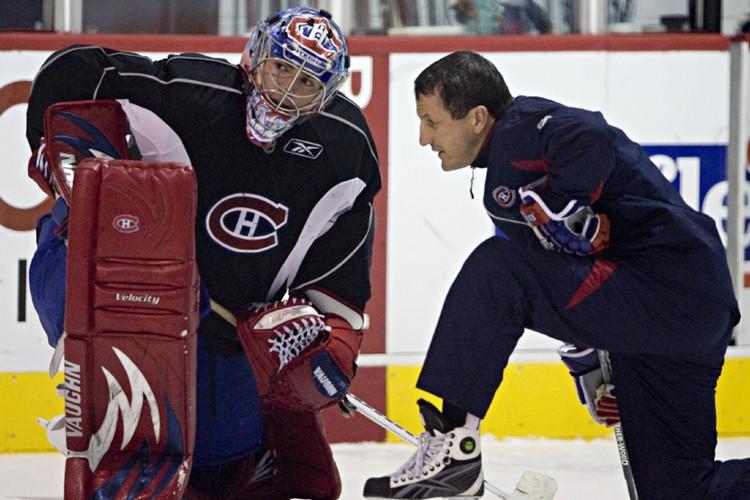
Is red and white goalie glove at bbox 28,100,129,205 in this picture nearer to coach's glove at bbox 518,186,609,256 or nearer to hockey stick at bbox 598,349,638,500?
coach's glove at bbox 518,186,609,256

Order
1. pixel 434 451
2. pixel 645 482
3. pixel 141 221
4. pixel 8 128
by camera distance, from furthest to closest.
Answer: pixel 8 128 < pixel 645 482 < pixel 434 451 < pixel 141 221

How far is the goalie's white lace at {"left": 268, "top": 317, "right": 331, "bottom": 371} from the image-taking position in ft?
9.43

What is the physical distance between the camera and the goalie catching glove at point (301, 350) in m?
2.87

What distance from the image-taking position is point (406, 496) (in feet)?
8.82

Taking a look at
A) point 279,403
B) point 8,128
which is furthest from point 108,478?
point 8,128

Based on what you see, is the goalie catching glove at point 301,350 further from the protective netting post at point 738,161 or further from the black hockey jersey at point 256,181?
the protective netting post at point 738,161

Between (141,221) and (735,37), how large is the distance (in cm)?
240

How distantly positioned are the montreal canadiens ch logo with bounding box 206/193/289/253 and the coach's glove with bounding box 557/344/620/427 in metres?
0.67

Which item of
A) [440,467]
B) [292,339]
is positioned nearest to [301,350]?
[292,339]

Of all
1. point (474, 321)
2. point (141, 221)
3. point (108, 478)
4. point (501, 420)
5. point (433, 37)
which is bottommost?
point (501, 420)

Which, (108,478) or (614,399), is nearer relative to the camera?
(108,478)

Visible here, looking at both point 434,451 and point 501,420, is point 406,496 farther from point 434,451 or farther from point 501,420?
point 501,420

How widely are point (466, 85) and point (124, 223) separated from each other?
729 millimetres

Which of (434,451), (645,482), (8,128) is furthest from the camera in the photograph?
(8,128)
